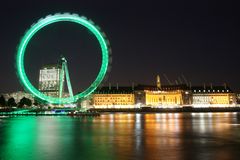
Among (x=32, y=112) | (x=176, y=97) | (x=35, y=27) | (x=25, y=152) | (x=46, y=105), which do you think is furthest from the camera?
(x=176, y=97)

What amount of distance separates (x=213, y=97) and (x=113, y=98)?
36.0 m

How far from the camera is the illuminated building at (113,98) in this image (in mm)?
122950

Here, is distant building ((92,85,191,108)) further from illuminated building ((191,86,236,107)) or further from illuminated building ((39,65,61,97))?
illuminated building ((39,65,61,97))

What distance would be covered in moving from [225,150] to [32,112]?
59.9 metres

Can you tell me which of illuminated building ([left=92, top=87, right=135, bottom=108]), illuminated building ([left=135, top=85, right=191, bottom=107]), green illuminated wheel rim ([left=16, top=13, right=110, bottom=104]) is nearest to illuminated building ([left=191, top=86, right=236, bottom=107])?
illuminated building ([left=135, top=85, right=191, bottom=107])

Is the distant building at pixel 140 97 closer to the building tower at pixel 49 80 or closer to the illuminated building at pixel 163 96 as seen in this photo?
the illuminated building at pixel 163 96

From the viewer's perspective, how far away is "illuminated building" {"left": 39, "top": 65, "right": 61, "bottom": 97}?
315 feet

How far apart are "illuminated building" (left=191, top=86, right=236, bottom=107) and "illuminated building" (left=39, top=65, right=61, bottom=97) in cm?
5400

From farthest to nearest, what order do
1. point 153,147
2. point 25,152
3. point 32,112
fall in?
point 32,112 → point 153,147 → point 25,152

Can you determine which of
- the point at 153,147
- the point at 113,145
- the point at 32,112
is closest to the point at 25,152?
the point at 113,145

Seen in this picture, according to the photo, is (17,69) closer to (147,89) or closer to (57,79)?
(57,79)

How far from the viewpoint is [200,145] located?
16.2m

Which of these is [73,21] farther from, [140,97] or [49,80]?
[140,97]

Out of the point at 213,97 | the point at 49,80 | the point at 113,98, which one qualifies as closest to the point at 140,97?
the point at 113,98
